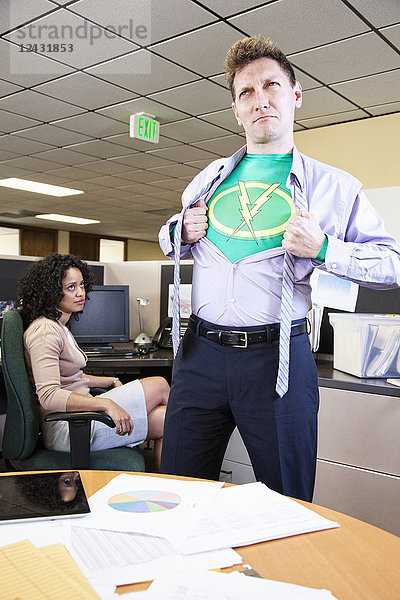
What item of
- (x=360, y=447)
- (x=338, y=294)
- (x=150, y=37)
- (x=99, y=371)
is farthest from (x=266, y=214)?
(x=150, y=37)

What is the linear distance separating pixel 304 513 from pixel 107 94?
13.6 ft

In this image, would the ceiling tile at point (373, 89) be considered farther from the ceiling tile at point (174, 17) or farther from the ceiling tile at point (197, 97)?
the ceiling tile at point (174, 17)

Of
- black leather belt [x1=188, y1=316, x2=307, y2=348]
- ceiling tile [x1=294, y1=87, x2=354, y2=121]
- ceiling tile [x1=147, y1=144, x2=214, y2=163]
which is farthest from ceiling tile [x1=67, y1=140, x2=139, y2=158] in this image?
black leather belt [x1=188, y1=316, x2=307, y2=348]

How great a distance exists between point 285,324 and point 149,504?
0.63 m

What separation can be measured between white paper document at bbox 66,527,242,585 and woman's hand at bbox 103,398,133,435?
120cm

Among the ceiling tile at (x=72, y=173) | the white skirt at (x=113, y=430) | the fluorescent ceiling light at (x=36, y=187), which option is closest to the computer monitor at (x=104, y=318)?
the white skirt at (x=113, y=430)

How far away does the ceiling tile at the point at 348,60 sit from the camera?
3492mm

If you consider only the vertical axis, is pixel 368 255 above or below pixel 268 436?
above

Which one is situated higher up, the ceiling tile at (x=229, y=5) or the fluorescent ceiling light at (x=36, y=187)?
the ceiling tile at (x=229, y=5)

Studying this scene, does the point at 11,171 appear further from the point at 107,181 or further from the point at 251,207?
the point at 251,207

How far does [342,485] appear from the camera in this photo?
7.07 feet

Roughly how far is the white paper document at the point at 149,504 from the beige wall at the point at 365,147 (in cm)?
449

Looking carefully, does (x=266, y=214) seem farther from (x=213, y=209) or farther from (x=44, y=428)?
(x=44, y=428)

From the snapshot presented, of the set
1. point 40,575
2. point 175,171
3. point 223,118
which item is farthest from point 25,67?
point 40,575
